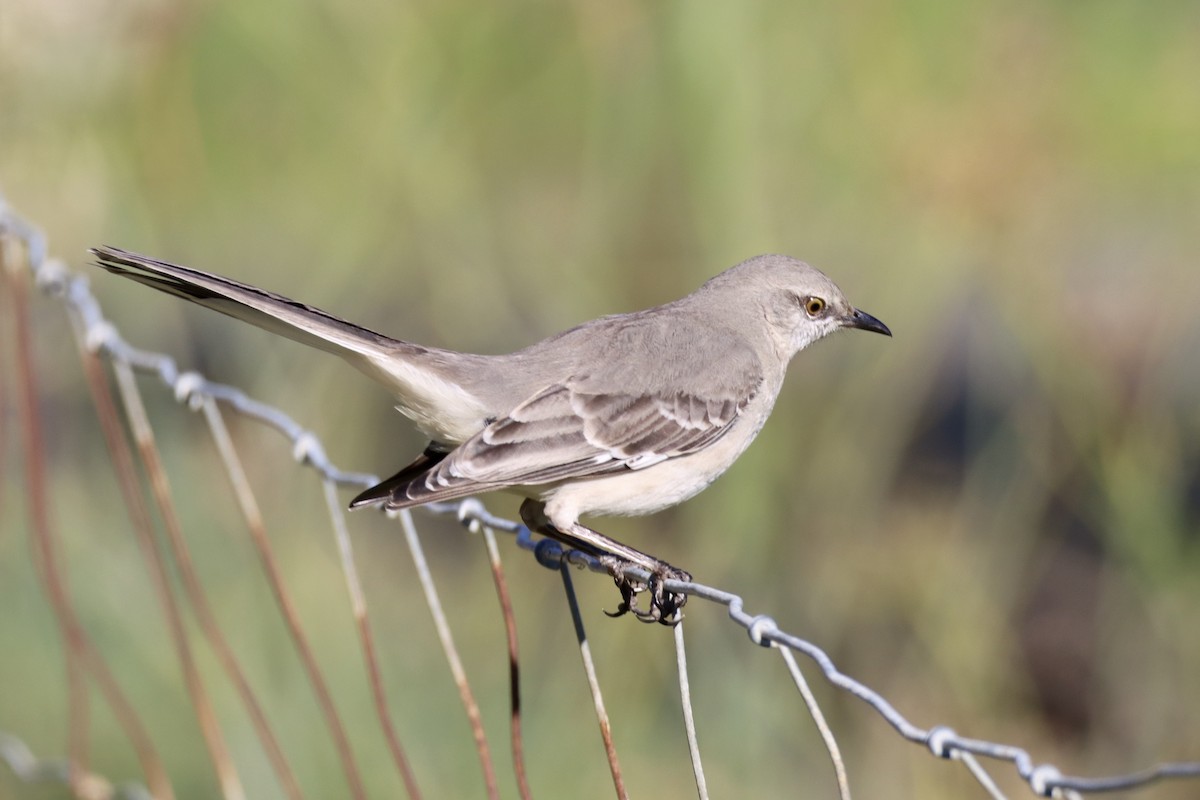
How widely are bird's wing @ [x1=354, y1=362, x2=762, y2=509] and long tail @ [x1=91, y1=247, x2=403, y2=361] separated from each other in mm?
383

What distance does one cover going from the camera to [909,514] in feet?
19.0

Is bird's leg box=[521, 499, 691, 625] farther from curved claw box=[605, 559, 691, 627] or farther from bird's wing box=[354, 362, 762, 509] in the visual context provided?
bird's wing box=[354, 362, 762, 509]

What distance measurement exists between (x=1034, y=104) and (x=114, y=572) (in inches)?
175

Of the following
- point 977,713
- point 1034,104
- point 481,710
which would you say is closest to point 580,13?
point 1034,104

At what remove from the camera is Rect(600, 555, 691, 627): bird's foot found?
3016 millimetres

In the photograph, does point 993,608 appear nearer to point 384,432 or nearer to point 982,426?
point 982,426

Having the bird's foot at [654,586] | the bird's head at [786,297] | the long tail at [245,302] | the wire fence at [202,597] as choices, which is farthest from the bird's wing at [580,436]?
the bird's head at [786,297]

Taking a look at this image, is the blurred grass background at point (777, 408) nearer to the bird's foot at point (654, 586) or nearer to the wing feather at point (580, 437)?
the wing feather at point (580, 437)

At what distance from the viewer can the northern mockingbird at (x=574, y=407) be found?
301cm

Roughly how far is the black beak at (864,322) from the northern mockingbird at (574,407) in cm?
36

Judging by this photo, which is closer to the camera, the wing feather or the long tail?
the long tail

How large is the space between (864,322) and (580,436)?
1259 mm

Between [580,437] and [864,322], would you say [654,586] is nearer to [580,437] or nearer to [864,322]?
[580,437]

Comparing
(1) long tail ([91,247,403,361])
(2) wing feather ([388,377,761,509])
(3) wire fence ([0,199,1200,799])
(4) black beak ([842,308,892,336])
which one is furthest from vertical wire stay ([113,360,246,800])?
(4) black beak ([842,308,892,336])
